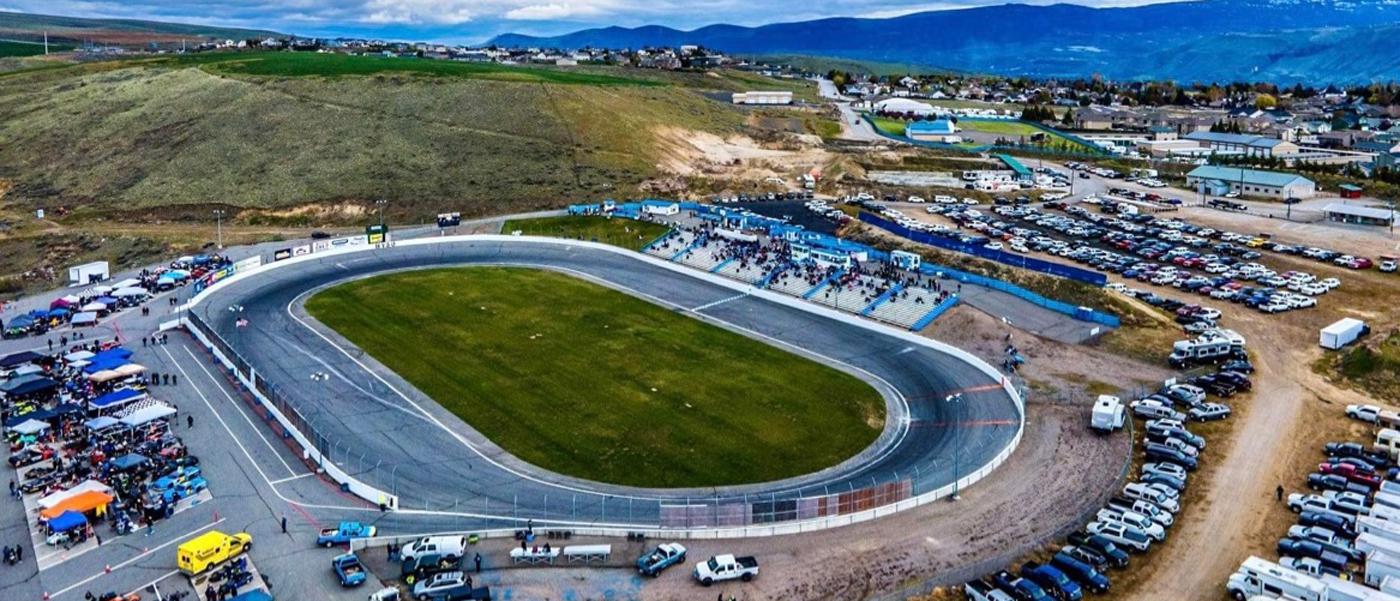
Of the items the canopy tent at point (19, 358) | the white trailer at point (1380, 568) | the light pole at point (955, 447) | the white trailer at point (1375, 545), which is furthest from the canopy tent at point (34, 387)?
the white trailer at point (1375, 545)

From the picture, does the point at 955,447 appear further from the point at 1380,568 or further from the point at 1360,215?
the point at 1360,215

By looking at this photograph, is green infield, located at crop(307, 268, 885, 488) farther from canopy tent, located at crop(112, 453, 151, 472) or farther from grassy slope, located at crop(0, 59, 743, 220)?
grassy slope, located at crop(0, 59, 743, 220)

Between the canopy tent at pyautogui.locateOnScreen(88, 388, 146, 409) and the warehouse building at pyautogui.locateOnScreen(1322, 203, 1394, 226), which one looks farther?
the warehouse building at pyautogui.locateOnScreen(1322, 203, 1394, 226)

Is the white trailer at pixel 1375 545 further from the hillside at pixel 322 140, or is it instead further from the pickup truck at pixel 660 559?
the hillside at pixel 322 140

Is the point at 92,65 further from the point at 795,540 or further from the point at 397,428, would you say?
the point at 795,540

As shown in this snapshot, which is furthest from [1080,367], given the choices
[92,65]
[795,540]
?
[92,65]

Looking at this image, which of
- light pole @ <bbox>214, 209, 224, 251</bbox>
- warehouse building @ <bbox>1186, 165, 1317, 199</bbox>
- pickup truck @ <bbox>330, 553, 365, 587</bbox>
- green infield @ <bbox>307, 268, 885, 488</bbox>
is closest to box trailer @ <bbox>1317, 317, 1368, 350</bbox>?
green infield @ <bbox>307, 268, 885, 488</bbox>
